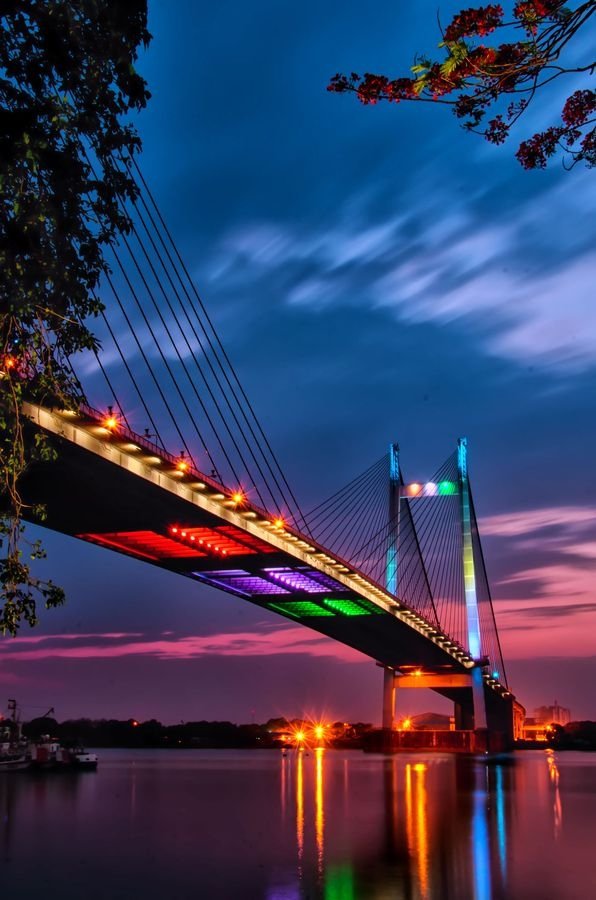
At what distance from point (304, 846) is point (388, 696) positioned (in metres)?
62.4

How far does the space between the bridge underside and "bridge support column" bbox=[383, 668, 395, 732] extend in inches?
148

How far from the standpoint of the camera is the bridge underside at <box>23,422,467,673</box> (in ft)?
112

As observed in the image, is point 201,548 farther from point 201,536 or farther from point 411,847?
point 411,847

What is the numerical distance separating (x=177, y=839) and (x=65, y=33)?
19620mm

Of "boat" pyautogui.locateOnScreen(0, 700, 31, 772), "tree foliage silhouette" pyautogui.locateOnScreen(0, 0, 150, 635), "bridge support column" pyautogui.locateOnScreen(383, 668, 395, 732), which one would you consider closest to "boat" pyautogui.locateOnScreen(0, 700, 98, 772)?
"boat" pyautogui.locateOnScreen(0, 700, 31, 772)

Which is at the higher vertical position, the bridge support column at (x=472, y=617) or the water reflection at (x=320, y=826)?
the bridge support column at (x=472, y=617)

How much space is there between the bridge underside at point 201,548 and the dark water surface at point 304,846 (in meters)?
11.6

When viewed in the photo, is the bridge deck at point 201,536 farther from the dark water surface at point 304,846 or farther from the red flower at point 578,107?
the red flower at point 578,107

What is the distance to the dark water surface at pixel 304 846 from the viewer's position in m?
15.1

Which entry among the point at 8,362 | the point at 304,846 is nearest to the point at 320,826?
the point at 304,846

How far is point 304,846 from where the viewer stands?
20.7 metres

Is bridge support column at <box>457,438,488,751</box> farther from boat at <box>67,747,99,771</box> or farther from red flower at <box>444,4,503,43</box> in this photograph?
red flower at <box>444,4,503,43</box>

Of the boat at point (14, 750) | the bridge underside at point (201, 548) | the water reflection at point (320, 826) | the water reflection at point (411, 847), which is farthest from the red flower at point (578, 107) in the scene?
the boat at point (14, 750)

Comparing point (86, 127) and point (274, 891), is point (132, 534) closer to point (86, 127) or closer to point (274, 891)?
point (274, 891)
